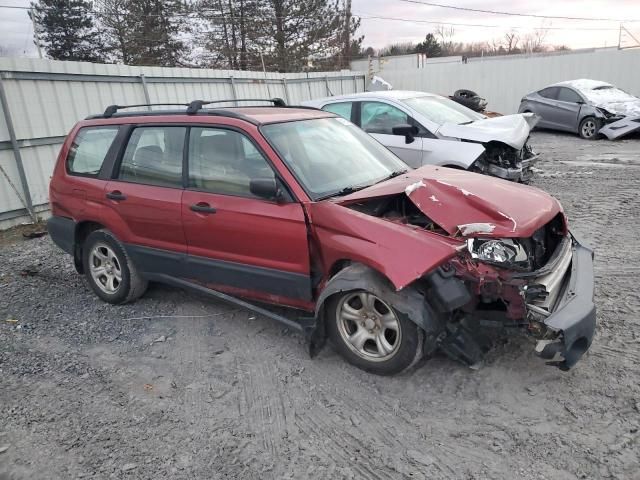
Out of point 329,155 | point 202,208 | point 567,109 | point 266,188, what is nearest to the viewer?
point 266,188

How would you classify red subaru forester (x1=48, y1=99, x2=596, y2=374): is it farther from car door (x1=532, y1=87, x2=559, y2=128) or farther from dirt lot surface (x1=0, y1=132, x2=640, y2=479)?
car door (x1=532, y1=87, x2=559, y2=128)

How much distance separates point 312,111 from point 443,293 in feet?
7.77

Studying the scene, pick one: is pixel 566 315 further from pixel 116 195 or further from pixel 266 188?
pixel 116 195

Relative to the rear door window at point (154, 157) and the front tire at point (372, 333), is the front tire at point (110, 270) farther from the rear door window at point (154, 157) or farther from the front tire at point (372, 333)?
the front tire at point (372, 333)

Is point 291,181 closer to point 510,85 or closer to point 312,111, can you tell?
point 312,111

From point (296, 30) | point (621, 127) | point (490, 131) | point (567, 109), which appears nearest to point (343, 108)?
point (490, 131)

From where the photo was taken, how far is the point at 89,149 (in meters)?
4.85

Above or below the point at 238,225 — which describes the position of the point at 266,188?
above

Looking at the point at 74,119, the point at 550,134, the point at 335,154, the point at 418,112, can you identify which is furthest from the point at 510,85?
the point at 335,154

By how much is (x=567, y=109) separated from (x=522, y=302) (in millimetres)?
12982

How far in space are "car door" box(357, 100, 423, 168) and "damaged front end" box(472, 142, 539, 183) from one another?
94cm

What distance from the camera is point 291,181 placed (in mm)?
3582

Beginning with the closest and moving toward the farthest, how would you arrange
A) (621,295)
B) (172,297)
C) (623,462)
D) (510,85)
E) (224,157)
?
(623,462) → (224,157) → (621,295) → (172,297) → (510,85)

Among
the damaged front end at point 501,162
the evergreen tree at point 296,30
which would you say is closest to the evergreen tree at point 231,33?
the evergreen tree at point 296,30
